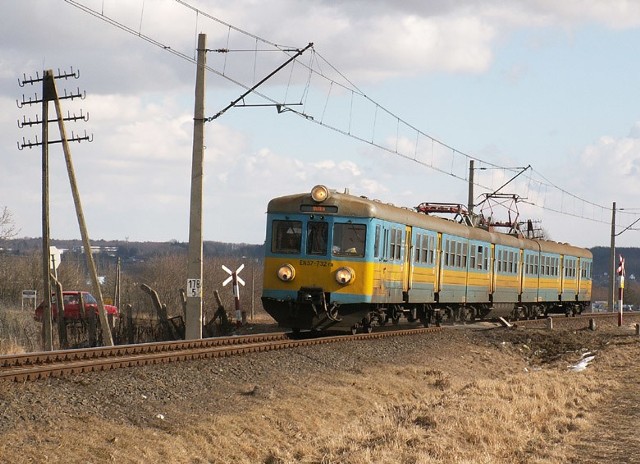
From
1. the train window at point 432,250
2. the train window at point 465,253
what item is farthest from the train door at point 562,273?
the train window at point 432,250

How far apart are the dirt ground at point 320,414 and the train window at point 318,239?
269cm

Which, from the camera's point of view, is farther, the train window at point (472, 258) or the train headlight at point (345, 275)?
the train window at point (472, 258)

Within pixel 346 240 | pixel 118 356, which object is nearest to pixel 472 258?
pixel 346 240

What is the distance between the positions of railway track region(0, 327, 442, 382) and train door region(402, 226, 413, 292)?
361 cm

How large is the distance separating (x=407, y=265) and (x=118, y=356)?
969 cm

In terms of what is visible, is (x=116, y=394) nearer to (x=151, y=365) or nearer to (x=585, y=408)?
(x=151, y=365)

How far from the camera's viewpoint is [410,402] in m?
16.1

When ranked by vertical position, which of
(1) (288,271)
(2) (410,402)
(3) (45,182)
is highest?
(3) (45,182)

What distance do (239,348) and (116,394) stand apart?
528 centimetres

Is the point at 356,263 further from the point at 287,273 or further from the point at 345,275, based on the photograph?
the point at 287,273

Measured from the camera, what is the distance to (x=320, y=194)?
22375 mm

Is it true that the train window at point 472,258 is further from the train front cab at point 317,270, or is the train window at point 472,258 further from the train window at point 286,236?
the train window at point 286,236

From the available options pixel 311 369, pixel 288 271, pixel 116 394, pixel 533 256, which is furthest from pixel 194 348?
pixel 533 256

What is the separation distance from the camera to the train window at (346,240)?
2223 centimetres
